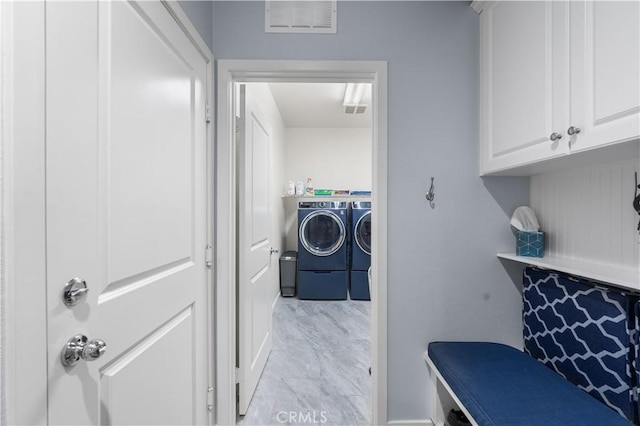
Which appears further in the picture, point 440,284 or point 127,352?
point 440,284

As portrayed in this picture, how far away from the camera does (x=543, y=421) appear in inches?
40.1

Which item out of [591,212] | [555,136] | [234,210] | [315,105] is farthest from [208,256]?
[315,105]

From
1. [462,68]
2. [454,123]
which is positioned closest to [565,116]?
[454,123]

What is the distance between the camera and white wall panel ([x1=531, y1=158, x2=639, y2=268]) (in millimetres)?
1170

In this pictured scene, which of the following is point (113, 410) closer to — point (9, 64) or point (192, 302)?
point (192, 302)

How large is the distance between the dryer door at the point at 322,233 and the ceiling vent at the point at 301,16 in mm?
2673

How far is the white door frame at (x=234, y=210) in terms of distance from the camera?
1596mm

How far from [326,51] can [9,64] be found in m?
1.36

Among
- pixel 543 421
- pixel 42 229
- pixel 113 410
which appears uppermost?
pixel 42 229

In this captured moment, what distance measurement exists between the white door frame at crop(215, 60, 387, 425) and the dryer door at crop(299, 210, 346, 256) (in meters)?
2.42

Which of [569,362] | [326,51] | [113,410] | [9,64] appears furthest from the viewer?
[326,51]

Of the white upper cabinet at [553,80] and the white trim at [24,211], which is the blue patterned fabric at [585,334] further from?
the white trim at [24,211]

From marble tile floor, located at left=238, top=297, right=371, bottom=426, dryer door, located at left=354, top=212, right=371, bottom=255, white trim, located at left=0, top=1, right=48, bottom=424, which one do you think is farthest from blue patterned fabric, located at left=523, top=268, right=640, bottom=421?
dryer door, located at left=354, top=212, right=371, bottom=255

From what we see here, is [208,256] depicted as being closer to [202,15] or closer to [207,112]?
[207,112]
